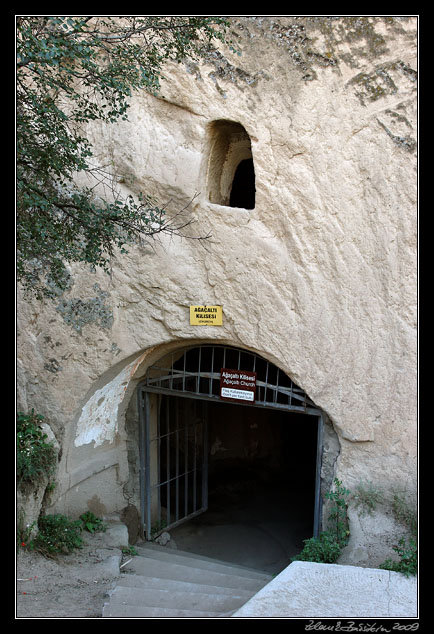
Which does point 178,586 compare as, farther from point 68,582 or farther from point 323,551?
point 323,551

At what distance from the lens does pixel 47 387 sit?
5.87m

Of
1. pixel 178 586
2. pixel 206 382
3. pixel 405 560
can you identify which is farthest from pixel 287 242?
pixel 206 382

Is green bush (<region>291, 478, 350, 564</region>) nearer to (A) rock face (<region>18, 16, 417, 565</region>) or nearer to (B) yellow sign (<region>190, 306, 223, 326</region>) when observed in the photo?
(A) rock face (<region>18, 16, 417, 565</region>)

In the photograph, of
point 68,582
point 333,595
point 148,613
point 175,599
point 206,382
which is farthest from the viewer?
point 206,382

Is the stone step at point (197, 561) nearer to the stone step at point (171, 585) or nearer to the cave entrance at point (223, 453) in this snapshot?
the cave entrance at point (223, 453)

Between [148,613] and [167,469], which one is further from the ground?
[167,469]

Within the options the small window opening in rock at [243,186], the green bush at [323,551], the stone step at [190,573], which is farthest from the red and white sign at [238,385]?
the small window opening in rock at [243,186]

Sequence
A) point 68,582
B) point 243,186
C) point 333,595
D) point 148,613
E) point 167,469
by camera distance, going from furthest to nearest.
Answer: point 243,186, point 167,469, point 68,582, point 148,613, point 333,595

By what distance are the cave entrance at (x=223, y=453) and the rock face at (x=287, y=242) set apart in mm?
578

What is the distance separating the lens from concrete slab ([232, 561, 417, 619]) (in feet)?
12.1

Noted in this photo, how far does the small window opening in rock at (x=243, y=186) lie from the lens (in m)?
7.47

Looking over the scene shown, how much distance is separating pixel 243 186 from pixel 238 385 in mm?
3159

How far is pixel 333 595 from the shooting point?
154 inches

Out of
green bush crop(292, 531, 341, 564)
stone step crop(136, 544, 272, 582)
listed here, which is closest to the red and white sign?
green bush crop(292, 531, 341, 564)
